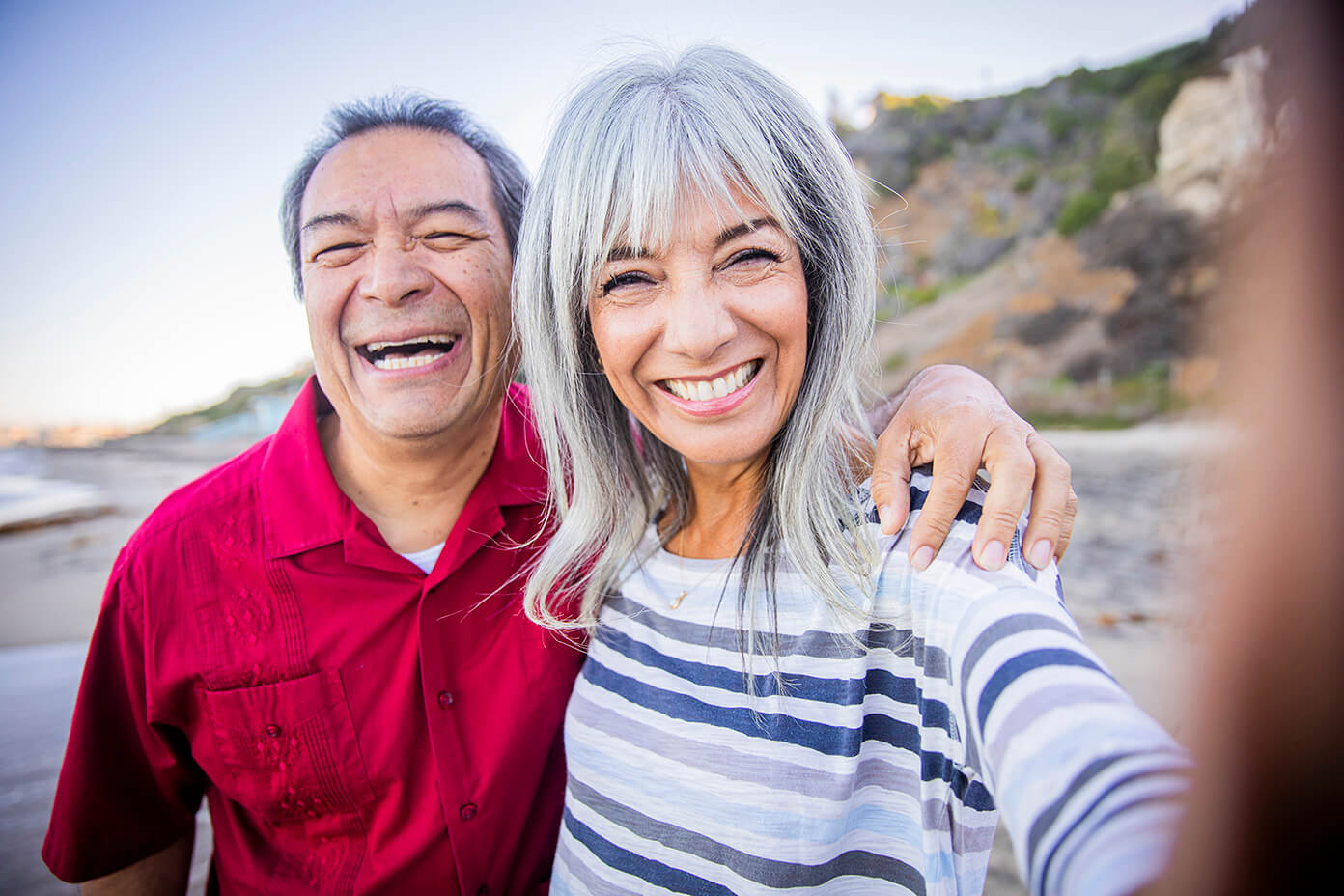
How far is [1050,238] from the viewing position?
26.3 metres

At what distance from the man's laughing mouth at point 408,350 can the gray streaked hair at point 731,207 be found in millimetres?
355

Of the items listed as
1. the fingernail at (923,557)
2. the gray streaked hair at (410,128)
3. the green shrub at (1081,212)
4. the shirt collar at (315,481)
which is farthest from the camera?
the green shrub at (1081,212)

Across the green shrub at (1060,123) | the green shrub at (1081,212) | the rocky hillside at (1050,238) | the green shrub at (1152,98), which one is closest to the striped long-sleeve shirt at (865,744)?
the rocky hillside at (1050,238)

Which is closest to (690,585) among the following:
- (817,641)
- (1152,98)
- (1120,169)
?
(817,641)

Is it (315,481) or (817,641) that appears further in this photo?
(315,481)

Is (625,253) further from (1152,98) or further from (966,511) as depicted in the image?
(1152,98)

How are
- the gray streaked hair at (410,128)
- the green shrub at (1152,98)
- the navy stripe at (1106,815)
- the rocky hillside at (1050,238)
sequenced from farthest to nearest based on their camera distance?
1. the green shrub at (1152,98)
2. the rocky hillside at (1050,238)
3. the gray streaked hair at (410,128)
4. the navy stripe at (1106,815)

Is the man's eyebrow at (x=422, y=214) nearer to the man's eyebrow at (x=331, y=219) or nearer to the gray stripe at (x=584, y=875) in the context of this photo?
the man's eyebrow at (x=331, y=219)

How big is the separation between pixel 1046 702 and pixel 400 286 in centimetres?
198

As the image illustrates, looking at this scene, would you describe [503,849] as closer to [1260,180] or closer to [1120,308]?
[1260,180]

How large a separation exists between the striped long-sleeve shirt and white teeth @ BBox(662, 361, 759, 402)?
1.44ft

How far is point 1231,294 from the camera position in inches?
15.7

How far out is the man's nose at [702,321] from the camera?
159 centimetres

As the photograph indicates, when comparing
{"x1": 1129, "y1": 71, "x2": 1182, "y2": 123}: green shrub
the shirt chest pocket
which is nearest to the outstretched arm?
the shirt chest pocket
